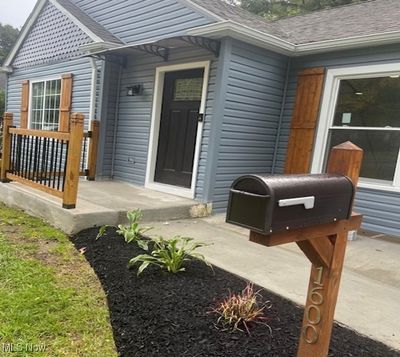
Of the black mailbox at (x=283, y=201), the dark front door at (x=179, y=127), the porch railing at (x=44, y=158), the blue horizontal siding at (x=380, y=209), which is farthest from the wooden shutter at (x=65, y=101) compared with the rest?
the black mailbox at (x=283, y=201)

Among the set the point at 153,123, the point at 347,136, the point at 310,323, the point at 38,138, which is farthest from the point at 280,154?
the point at 310,323

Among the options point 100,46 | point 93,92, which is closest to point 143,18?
point 100,46

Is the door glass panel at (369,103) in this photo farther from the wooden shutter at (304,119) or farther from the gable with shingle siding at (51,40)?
the gable with shingle siding at (51,40)

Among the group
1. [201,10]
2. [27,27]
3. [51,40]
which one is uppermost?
[27,27]

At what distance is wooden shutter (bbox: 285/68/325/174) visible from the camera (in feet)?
17.6

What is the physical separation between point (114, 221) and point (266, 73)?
10.2 ft

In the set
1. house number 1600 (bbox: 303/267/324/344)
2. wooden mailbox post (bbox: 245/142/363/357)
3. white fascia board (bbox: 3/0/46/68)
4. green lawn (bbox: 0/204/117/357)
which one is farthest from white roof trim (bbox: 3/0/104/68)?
house number 1600 (bbox: 303/267/324/344)

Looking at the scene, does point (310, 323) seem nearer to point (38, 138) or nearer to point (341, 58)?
point (38, 138)

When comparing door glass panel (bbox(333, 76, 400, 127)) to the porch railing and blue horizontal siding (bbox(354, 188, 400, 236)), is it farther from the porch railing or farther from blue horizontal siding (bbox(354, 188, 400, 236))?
the porch railing

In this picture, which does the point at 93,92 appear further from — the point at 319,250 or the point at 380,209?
the point at 319,250

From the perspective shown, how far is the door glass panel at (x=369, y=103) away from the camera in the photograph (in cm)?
482

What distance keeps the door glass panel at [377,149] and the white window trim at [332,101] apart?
0.11 m

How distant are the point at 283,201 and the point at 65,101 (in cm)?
727

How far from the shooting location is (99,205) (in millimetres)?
4363
